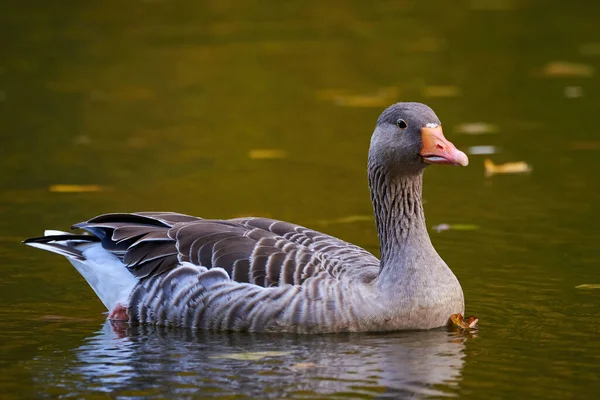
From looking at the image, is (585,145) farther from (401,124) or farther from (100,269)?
(100,269)

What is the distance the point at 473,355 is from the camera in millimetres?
9781

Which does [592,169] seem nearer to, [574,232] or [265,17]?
[574,232]

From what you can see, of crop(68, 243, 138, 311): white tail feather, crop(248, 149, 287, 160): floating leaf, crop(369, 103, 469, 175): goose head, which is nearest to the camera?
crop(369, 103, 469, 175): goose head

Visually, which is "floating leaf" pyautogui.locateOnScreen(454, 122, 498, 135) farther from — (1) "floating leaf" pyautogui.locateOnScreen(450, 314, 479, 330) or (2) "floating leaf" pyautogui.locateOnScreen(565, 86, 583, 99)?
(1) "floating leaf" pyautogui.locateOnScreen(450, 314, 479, 330)

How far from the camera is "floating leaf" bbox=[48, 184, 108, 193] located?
52.2 feet

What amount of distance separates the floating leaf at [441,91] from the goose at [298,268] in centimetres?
1039

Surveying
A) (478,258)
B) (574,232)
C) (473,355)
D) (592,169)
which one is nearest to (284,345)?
(473,355)

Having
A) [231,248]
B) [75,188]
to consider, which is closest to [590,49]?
[75,188]

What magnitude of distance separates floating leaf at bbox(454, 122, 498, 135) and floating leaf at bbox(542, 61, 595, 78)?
4.02m

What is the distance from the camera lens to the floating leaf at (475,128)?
61.7ft

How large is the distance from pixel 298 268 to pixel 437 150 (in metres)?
1.55

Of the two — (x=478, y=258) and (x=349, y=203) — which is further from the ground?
(x=349, y=203)

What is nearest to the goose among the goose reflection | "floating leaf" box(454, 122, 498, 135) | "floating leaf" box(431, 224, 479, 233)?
the goose reflection

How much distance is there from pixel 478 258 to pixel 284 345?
3.44 meters
